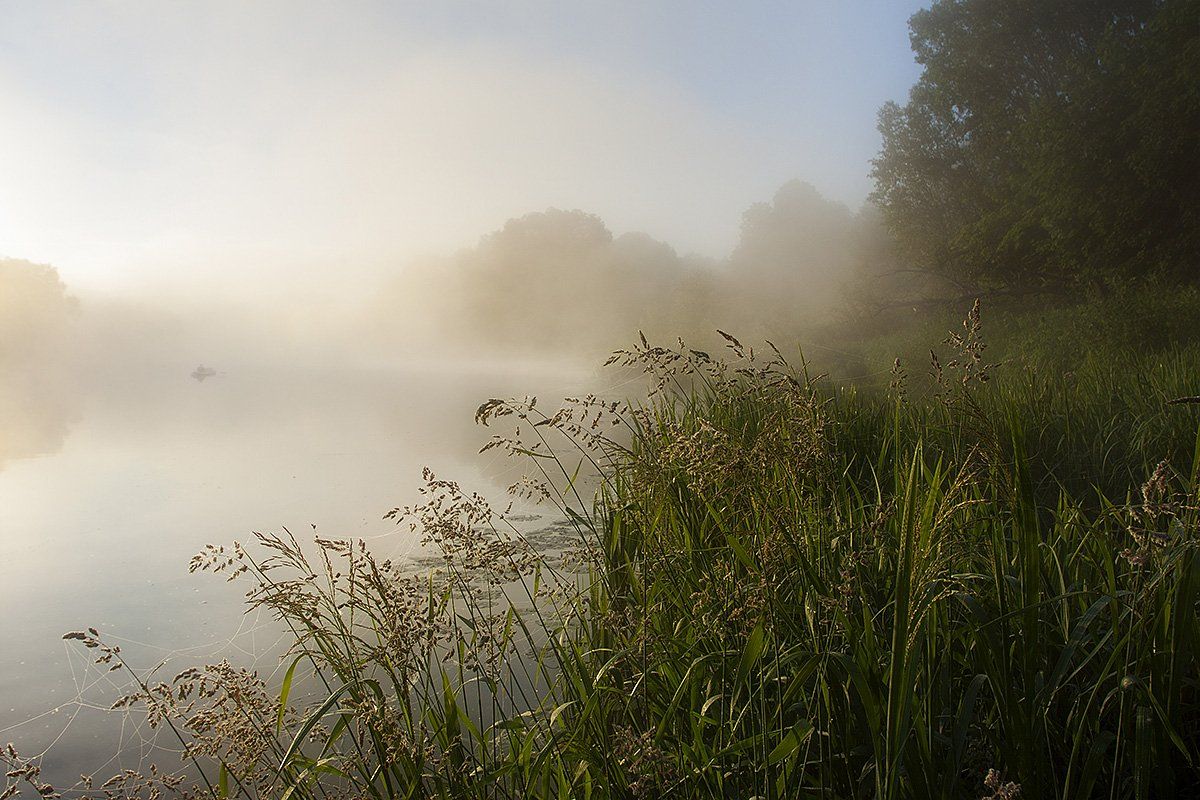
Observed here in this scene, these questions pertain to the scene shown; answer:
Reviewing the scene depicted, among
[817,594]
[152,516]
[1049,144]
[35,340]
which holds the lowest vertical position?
[152,516]

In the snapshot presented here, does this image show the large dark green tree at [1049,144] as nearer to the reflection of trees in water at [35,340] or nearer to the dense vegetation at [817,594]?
the dense vegetation at [817,594]

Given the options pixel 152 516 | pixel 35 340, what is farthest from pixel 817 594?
pixel 35 340

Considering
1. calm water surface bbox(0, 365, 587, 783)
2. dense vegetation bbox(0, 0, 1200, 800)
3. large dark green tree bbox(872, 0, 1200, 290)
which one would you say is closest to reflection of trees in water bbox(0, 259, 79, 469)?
calm water surface bbox(0, 365, 587, 783)

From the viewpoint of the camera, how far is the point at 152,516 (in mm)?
7621

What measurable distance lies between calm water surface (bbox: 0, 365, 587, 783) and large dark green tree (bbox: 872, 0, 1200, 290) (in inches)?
428

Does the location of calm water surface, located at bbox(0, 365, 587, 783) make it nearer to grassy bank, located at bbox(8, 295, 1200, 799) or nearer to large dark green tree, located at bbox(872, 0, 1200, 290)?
grassy bank, located at bbox(8, 295, 1200, 799)

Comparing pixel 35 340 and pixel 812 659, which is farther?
pixel 35 340

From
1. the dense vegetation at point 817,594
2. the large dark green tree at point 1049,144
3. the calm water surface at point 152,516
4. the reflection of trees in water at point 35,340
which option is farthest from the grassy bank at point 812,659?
the reflection of trees in water at point 35,340

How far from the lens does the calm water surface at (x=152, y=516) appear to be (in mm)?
3867

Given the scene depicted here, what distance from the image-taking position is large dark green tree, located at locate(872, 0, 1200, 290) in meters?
11.5

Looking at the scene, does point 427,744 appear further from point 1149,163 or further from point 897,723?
point 1149,163

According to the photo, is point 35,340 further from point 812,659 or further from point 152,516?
point 812,659

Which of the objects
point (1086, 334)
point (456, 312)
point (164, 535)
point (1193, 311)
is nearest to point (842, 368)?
point (1086, 334)

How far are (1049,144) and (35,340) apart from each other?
49708mm
